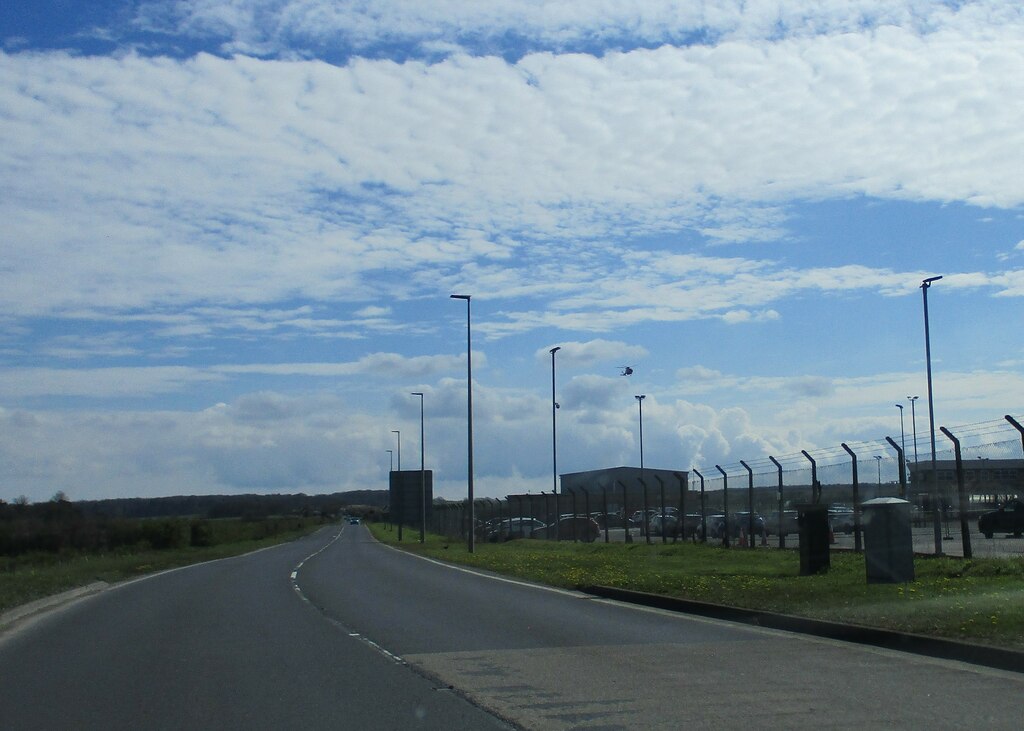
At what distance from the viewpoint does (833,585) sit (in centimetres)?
1764

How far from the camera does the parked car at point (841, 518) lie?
2873 cm

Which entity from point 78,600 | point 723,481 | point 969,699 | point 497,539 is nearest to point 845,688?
point 969,699

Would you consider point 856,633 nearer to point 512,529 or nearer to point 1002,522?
point 1002,522

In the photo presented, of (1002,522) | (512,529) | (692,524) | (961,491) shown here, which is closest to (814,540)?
(961,491)

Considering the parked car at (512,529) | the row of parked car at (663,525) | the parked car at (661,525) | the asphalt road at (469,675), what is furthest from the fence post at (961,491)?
the parked car at (512,529)

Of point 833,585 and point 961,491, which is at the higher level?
point 961,491

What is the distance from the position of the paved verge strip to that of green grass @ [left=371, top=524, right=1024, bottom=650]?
0.70 ft

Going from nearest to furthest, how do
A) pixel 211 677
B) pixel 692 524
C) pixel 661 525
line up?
pixel 211 677
pixel 692 524
pixel 661 525

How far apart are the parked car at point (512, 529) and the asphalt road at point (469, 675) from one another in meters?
39.3

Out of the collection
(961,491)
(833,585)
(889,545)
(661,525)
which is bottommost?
(833,585)

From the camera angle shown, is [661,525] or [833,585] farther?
[661,525]

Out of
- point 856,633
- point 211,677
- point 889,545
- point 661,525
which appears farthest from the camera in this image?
point 661,525

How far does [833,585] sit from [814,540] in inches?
122

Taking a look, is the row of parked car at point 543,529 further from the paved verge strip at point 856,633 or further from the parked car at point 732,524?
the paved verge strip at point 856,633
